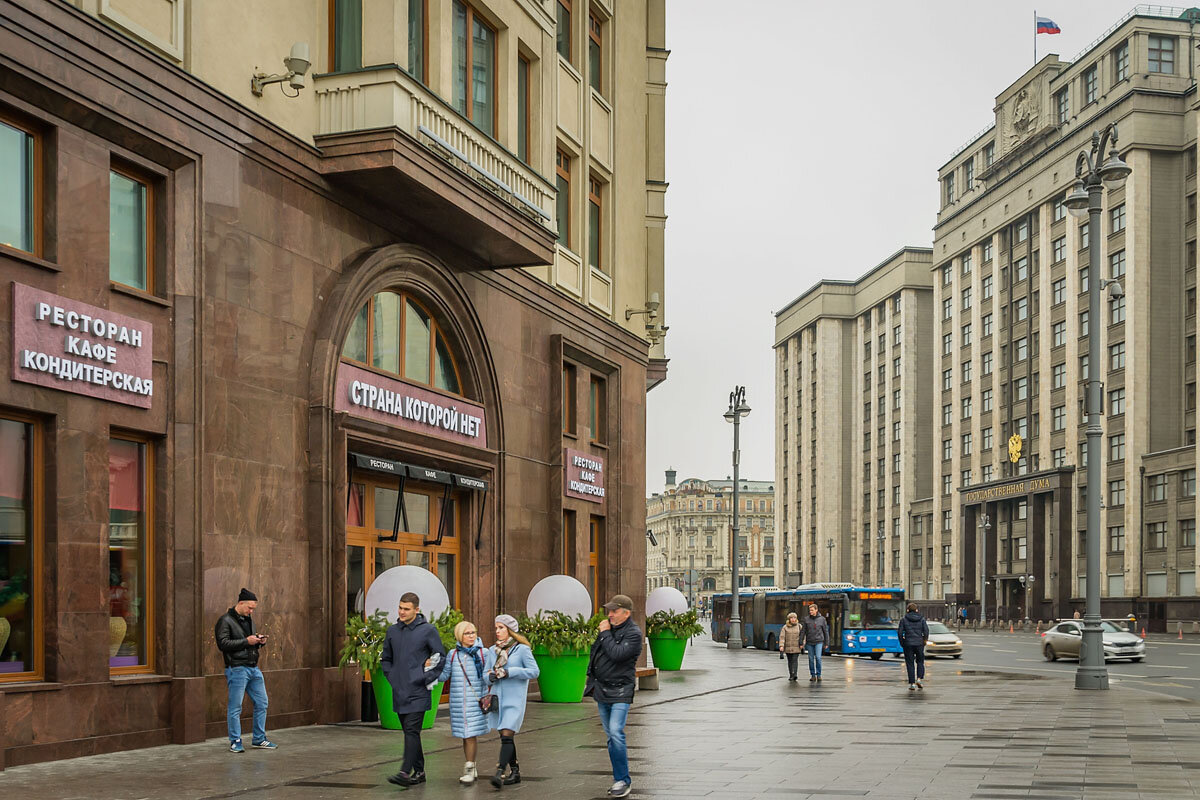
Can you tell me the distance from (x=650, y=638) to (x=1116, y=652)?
1702cm

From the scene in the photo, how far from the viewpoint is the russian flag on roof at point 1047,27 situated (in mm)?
92981

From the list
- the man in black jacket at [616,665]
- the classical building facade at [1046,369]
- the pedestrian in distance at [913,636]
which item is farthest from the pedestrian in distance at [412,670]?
the classical building facade at [1046,369]

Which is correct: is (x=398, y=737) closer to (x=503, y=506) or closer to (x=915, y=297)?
(x=503, y=506)

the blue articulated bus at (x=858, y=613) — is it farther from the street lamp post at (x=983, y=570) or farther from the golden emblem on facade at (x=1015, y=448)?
the street lamp post at (x=983, y=570)

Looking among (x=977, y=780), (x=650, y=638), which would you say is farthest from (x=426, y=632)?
(x=650, y=638)

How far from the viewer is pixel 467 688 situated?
12969 mm

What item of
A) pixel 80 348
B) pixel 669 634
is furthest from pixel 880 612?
pixel 80 348

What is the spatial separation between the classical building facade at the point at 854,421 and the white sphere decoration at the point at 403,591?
3955 inches

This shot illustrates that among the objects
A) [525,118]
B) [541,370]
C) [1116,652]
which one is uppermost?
[525,118]

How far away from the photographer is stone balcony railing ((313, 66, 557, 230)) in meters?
18.4

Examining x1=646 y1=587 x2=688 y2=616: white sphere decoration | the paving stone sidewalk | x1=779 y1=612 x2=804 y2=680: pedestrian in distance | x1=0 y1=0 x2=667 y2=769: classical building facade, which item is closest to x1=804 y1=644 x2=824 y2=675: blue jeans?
x1=779 y1=612 x2=804 y2=680: pedestrian in distance

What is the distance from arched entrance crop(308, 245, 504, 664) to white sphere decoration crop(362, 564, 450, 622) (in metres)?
1.05

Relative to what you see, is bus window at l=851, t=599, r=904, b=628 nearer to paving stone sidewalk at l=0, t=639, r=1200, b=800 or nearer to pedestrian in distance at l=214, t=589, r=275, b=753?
paving stone sidewalk at l=0, t=639, r=1200, b=800

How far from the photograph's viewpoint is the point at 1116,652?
139 feet
